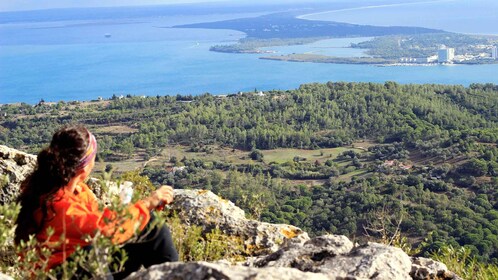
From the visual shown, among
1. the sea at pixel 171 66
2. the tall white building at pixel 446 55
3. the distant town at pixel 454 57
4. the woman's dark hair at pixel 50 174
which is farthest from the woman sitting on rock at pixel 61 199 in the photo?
the tall white building at pixel 446 55

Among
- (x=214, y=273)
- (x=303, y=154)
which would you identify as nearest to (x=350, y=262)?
(x=214, y=273)

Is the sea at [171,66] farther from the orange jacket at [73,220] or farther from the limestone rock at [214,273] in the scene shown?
the limestone rock at [214,273]

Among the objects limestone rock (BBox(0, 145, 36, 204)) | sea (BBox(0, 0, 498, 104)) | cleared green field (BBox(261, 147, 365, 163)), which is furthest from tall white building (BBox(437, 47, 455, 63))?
limestone rock (BBox(0, 145, 36, 204))

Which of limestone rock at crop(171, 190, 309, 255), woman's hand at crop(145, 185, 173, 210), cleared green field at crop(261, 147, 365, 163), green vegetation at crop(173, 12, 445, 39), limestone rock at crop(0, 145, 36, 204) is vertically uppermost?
woman's hand at crop(145, 185, 173, 210)

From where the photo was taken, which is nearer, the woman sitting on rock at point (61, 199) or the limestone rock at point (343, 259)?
the woman sitting on rock at point (61, 199)

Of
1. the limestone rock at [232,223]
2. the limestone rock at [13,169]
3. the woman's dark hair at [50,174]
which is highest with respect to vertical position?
the woman's dark hair at [50,174]

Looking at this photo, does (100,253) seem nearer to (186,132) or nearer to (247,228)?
(247,228)

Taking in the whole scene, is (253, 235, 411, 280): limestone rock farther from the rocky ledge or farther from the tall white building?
the tall white building

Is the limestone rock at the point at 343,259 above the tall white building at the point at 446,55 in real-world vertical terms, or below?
above

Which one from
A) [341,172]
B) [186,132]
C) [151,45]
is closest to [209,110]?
[186,132]
